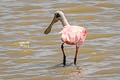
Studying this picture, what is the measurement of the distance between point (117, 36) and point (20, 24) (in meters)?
2.43

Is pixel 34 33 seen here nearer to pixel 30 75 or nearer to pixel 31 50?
pixel 31 50

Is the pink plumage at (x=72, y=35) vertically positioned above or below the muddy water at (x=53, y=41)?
above

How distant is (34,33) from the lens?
11.3 metres

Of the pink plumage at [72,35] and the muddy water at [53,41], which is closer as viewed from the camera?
the pink plumage at [72,35]

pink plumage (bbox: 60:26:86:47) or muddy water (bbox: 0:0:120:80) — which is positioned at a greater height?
pink plumage (bbox: 60:26:86:47)

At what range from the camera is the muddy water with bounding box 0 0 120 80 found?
8586 millimetres

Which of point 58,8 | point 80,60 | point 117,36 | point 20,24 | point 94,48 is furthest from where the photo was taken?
point 58,8

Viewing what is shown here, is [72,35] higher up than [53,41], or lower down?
higher up

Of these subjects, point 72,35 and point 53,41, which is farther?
point 53,41

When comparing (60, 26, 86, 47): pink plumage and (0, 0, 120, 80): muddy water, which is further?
(0, 0, 120, 80): muddy water

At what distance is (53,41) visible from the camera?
10.6 metres

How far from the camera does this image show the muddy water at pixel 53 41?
8586mm

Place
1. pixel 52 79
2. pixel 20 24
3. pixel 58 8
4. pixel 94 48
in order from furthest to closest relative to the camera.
Answer: pixel 58 8 < pixel 20 24 < pixel 94 48 < pixel 52 79

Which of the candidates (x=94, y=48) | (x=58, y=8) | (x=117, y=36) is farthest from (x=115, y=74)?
(x=58, y=8)
